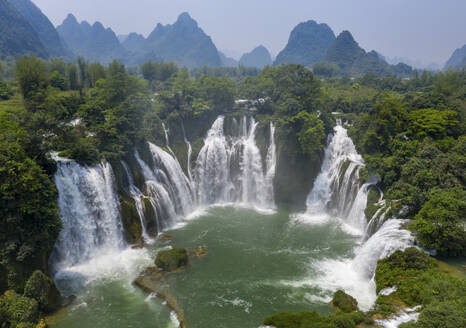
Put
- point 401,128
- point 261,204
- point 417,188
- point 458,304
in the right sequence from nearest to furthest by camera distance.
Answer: point 458,304
point 417,188
point 401,128
point 261,204

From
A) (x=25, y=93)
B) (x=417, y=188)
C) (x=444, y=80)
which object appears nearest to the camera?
(x=417, y=188)

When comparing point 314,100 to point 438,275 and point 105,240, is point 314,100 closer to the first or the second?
point 438,275

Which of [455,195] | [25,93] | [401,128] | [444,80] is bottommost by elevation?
[455,195]

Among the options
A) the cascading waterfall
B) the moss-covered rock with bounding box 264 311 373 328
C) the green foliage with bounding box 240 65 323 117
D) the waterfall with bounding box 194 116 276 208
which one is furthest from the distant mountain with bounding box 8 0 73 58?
the moss-covered rock with bounding box 264 311 373 328

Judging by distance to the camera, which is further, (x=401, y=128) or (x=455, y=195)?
(x=401, y=128)

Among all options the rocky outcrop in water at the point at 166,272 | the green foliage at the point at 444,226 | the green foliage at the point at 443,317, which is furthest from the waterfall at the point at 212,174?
the green foliage at the point at 443,317

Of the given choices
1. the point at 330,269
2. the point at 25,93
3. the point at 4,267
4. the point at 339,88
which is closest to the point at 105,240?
the point at 4,267

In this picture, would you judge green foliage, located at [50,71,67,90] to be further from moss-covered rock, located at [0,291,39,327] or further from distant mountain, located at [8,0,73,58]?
distant mountain, located at [8,0,73,58]

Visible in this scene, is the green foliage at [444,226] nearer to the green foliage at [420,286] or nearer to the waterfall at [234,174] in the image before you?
the green foliage at [420,286]
